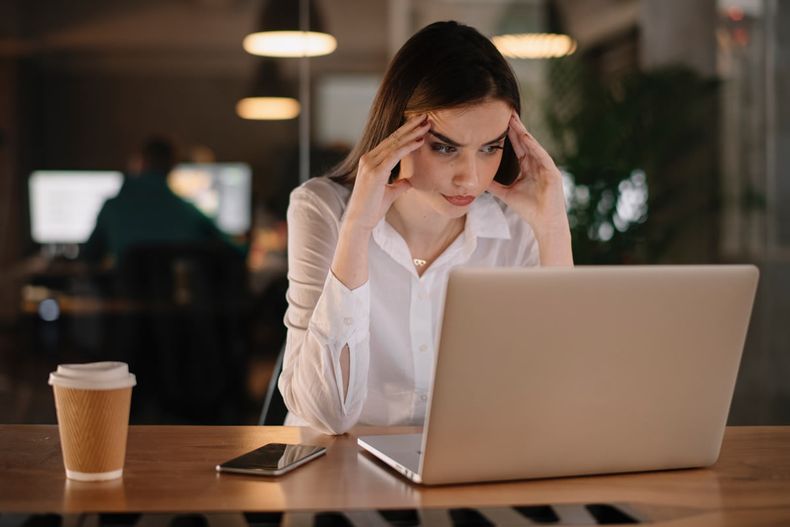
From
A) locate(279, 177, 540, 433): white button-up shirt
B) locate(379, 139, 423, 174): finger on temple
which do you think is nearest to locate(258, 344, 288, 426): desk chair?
locate(279, 177, 540, 433): white button-up shirt

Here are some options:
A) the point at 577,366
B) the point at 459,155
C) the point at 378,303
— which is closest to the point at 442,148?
the point at 459,155

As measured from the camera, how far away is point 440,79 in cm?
188

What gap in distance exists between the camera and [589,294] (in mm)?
1229

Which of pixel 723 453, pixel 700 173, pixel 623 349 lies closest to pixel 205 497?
pixel 623 349

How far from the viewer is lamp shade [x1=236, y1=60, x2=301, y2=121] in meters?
4.10

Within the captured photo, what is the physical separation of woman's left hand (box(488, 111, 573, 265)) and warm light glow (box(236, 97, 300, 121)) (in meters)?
2.23

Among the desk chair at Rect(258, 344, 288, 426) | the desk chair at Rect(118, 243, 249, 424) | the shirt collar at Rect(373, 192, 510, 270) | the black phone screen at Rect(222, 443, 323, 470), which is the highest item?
the shirt collar at Rect(373, 192, 510, 270)

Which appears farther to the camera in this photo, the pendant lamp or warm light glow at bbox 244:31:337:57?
the pendant lamp

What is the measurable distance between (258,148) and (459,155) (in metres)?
2.37

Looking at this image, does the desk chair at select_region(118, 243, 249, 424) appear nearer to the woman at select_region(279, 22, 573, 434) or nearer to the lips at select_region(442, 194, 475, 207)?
the woman at select_region(279, 22, 573, 434)

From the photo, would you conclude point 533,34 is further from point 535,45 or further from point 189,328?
point 189,328

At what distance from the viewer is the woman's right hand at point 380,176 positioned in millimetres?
1751

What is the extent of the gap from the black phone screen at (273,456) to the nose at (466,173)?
2.02 feet

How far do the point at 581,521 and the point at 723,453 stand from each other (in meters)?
0.44
